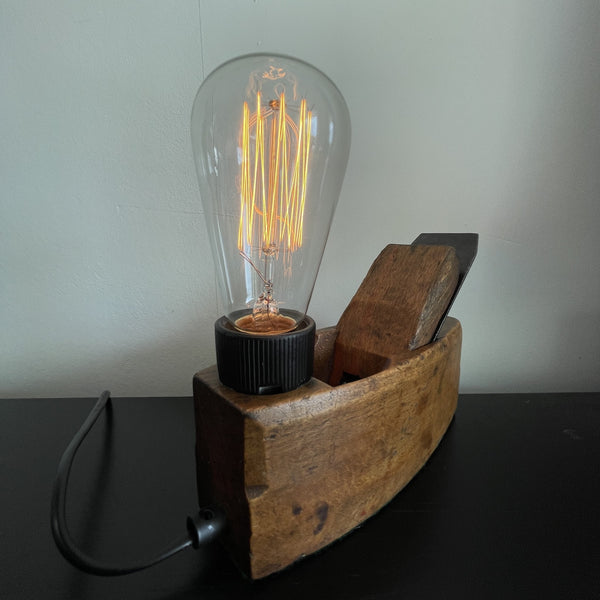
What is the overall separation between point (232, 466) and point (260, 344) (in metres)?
0.10

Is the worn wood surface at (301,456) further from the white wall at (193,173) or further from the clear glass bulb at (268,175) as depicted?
the white wall at (193,173)

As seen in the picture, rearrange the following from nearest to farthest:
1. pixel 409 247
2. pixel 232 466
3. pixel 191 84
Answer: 1. pixel 232 466
2. pixel 409 247
3. pixel 191 84

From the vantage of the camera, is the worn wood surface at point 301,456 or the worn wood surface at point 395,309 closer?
the worn wood surface at point 301,456

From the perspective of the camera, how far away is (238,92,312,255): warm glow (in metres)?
0.37

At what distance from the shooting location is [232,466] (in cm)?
31

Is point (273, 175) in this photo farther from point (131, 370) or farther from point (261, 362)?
point (131, 370)

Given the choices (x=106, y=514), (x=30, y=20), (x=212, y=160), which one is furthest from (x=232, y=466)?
(x=30, y=20)

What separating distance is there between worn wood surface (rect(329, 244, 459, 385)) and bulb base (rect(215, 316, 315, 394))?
131 mm

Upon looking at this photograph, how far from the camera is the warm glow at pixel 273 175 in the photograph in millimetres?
371

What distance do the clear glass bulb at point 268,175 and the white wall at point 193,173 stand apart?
0.26m

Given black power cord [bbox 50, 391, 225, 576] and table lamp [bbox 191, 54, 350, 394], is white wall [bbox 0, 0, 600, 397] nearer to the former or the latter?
table lamp [bbox 191, 54, 350, 394]

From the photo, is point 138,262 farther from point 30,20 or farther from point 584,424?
point 584,424

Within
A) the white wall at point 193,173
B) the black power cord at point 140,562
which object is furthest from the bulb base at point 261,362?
the white wall at point 193,173

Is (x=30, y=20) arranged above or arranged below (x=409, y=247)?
above
